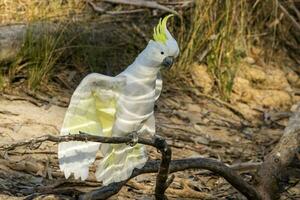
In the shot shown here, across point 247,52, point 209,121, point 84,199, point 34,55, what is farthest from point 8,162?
point 247,52

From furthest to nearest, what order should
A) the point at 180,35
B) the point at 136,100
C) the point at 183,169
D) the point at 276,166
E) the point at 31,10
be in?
the point at 180,35 → the point at 31,10 → the point at 276,166 → the point at 183,169 → the point at 136,100

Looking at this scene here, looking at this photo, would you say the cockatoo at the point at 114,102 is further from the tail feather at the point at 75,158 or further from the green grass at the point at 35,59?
the green grass at the point at 35,59

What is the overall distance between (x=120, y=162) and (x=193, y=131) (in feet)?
6.66

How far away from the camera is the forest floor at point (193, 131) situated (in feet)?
12.2

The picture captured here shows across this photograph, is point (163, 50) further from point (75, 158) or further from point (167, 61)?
point (75, 158)

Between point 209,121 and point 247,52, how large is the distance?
3.30 feet

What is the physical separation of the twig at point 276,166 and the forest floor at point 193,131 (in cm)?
29

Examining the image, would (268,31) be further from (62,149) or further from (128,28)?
(62,149)

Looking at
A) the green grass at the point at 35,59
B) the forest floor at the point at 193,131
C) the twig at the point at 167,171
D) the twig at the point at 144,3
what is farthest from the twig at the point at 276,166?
the twig at the point at 144,3

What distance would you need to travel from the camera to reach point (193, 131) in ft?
15.8

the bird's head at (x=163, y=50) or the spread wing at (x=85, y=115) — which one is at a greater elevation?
the bird's head at (x=163, y=50)

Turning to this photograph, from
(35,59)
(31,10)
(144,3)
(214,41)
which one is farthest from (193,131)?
(31,10)

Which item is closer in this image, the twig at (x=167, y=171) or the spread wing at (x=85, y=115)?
the spread wing at (x=85, y=115)

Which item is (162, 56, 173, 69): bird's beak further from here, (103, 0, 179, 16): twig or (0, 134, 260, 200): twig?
(103, 0, 179, 16): twig
